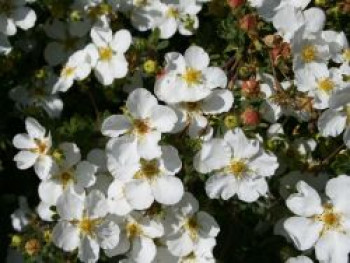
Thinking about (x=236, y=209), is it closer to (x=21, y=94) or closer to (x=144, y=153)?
(x=144, y=153)

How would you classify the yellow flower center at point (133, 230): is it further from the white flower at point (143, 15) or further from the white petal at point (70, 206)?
the white flower at point (143, 15)

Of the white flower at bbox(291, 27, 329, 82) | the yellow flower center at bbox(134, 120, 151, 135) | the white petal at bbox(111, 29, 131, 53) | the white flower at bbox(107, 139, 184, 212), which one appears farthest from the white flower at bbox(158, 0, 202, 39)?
the white flower at bbox(107, 139, 184, 212)

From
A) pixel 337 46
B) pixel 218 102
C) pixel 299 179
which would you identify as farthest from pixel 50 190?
pixel 337 46

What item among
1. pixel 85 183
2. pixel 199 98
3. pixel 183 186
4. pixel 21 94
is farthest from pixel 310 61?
pixel 21 94

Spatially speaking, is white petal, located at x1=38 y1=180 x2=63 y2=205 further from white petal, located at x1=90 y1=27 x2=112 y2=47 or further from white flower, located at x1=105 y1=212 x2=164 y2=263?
white petal, located at x1=90 y1=27 x2=112 y2=47

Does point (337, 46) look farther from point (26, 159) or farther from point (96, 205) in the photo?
point (26, 159)

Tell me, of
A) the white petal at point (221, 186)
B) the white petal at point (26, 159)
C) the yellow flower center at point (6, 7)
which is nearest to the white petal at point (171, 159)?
the white petal at point (221, 186)
